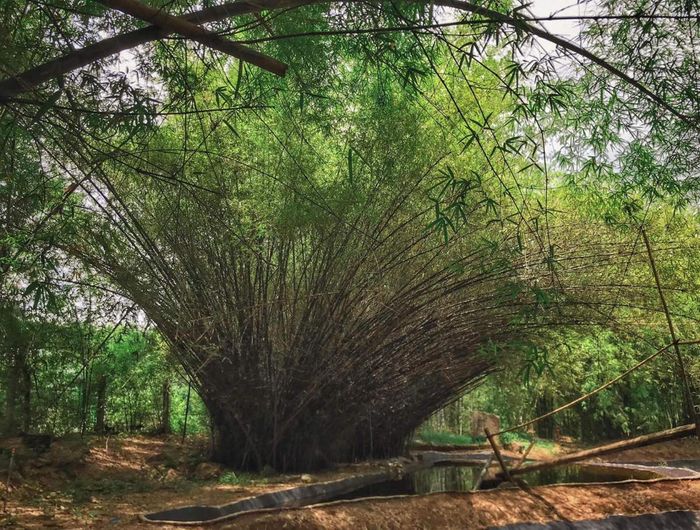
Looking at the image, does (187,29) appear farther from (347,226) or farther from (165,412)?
(165,412)

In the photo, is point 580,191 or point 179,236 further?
point 179,236

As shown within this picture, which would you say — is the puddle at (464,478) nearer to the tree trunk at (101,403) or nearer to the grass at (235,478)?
the grass at (235,478)

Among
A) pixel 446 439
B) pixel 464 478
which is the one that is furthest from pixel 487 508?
pixel 446 439

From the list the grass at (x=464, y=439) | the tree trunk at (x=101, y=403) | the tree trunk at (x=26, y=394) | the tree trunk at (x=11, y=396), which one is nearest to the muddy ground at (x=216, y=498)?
the tree trunk at (x=11, y=396)

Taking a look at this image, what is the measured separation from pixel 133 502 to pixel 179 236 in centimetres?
204

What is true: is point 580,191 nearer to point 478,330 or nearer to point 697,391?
point 478,330

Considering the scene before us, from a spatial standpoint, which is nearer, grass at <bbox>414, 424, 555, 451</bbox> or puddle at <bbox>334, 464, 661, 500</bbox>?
puddle at <bbox>334, 464, 661, 500</bbox>

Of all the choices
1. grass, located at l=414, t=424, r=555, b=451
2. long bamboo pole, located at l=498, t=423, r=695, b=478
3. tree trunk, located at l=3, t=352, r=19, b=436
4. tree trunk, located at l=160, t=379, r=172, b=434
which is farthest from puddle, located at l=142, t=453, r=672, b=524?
tree trunk, located at l=160, t=379, r=172, b=434

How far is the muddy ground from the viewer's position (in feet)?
11.8

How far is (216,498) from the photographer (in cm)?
435

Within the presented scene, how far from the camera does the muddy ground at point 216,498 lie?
358 cm

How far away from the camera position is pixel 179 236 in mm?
4809

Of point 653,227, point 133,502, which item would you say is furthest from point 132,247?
point 653,227

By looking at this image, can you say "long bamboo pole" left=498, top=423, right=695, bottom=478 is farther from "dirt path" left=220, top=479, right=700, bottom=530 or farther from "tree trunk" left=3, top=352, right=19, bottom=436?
"tree trunk" left=3, top=352, right=19, bottom=436
